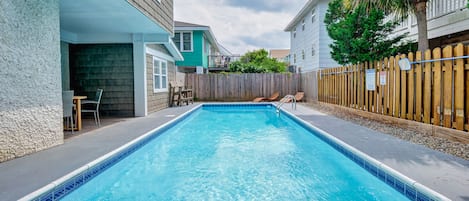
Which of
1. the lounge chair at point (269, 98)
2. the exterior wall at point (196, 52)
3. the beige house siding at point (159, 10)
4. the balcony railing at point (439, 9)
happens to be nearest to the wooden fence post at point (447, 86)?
the balcony railing at point (439, 9)

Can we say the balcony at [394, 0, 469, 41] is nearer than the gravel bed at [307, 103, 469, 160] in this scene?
No

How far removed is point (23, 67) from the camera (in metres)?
4.32

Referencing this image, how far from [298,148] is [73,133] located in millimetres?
4555

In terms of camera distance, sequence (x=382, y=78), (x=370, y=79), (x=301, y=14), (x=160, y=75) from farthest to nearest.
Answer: (x=301, y=14), (x=160, y=75), (x=370, y=79), (x=382, y=78)

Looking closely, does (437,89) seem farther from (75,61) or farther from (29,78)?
(75,61)

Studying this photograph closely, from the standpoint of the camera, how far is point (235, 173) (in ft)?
14.6

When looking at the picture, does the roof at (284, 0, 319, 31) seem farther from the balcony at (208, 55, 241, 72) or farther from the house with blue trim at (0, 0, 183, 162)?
the house with blue trim at (0, 0, 183, 162)

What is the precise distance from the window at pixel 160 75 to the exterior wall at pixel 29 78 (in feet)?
19.4

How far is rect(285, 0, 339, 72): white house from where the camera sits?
15789 mm

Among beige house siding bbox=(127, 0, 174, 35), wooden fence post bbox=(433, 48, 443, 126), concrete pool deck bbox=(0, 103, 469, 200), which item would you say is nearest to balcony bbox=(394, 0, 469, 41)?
wooden fence post bbox=(433, 48, 443, 126)

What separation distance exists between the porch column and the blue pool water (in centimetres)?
298

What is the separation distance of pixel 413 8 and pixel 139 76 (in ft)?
25.4

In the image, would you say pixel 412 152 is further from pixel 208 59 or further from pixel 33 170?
pixel 208 59

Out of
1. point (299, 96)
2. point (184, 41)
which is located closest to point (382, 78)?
point (299, 96)
